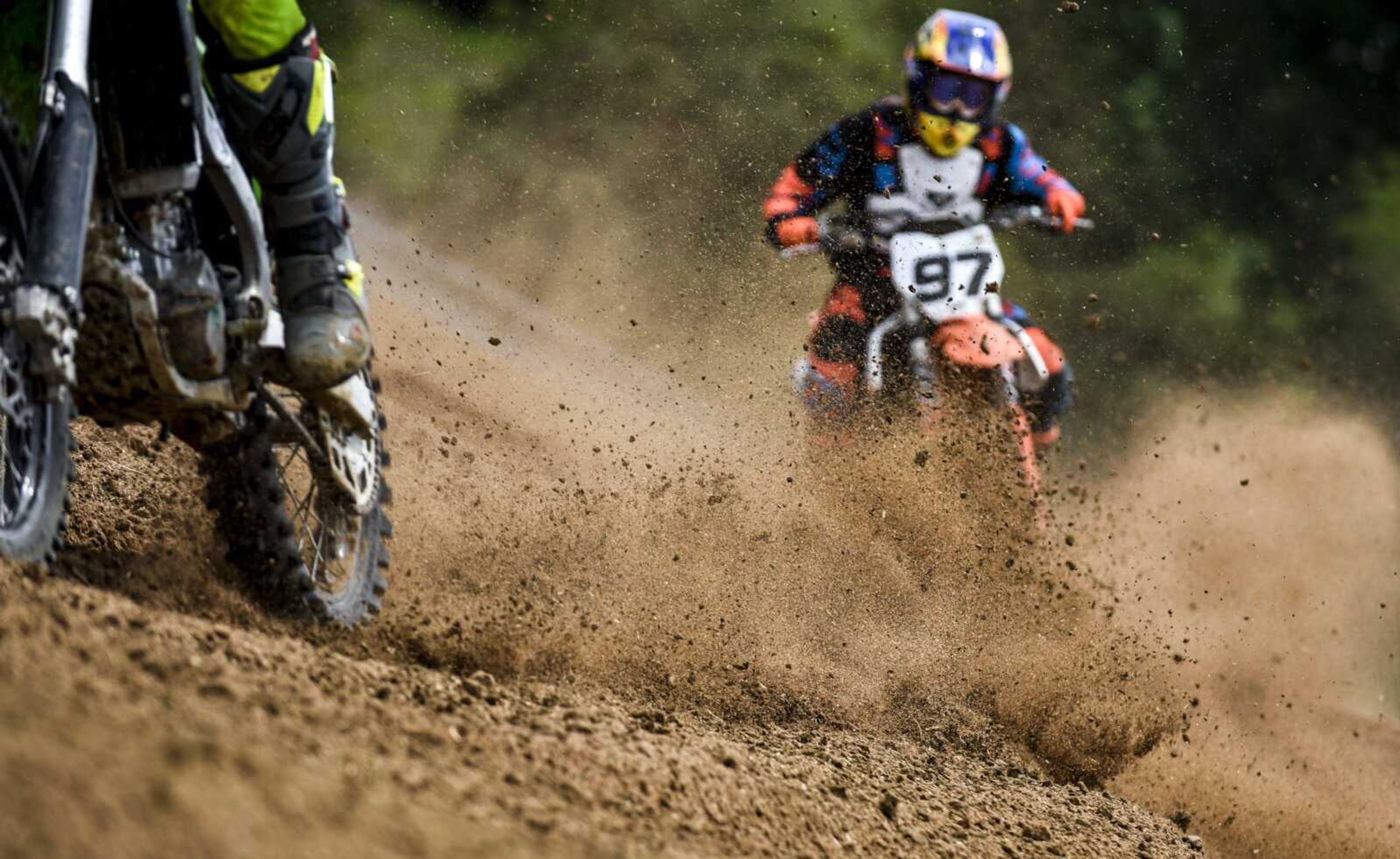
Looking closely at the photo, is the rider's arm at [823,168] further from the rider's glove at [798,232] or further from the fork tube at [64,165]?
the fork tube at [64,165]

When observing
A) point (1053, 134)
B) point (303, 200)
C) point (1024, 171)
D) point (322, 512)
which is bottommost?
point (322, 512)

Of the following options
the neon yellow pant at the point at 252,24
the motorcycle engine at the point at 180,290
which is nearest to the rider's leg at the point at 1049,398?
the neon yellow pant at the point at 252,24

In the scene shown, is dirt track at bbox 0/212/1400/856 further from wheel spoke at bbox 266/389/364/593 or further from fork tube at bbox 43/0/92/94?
fork tube at bbox 43/0/92/94

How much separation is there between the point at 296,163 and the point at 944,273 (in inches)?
173

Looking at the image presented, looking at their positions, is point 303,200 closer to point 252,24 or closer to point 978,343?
point 252,24

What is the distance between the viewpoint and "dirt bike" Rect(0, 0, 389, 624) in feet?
8.68

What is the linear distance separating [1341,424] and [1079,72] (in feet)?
11.7

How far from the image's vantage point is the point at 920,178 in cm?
774

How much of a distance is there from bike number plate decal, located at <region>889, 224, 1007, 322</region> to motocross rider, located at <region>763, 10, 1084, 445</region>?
0.10 metres

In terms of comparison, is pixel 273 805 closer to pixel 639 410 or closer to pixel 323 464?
pixel 323 464

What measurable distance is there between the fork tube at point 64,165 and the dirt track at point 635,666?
614mm

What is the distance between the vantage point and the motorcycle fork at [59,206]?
249 cm

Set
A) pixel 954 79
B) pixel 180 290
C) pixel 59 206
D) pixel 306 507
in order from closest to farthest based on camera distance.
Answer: pixel 59 206 → pixel 180 290 → pixel 306 507 → pixel 954 79

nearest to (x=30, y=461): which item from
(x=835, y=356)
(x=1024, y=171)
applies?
(x=835, y=356)
